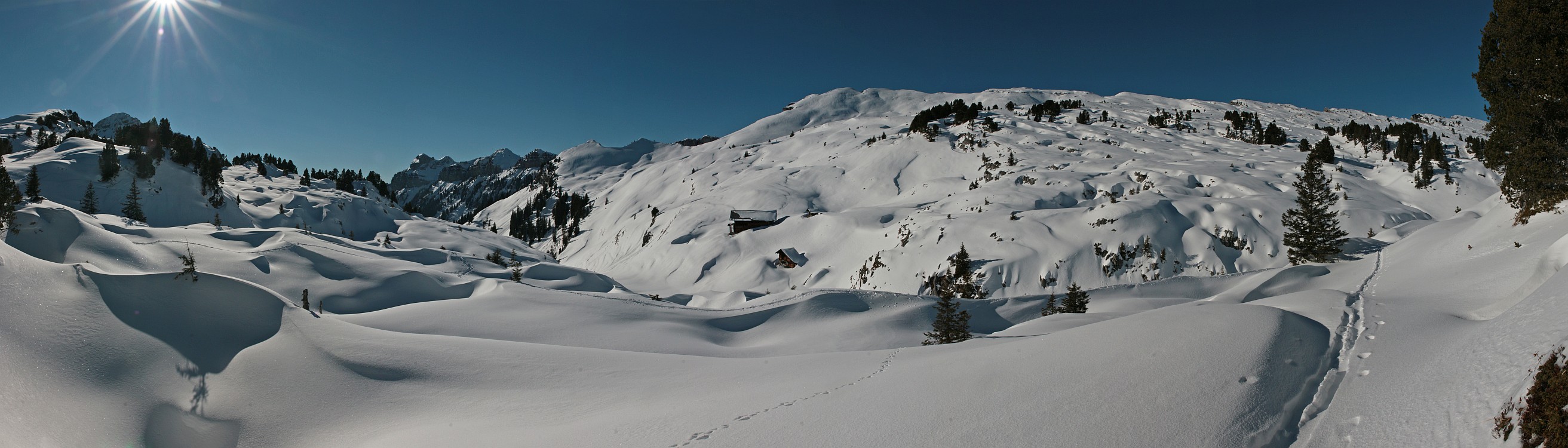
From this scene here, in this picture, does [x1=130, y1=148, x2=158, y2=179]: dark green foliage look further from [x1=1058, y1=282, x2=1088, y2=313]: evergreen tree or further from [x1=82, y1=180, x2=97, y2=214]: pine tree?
[x1=1058, y1=282, x2=1088, y2=313]: evergreen tree

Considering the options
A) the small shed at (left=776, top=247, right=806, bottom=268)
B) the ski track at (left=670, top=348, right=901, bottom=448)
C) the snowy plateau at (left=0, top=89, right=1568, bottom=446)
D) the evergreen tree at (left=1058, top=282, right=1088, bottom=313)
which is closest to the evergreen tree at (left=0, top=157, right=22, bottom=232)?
the snowy plateau at (left=0, top=89, right=1568, bottom=446)

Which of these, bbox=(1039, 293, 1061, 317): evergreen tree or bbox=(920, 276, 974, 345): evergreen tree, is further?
bbox=(1039, 293, 1061, 317): evergreen tree

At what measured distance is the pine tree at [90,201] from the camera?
5441 cm

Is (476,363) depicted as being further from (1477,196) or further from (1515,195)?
(1477,196)

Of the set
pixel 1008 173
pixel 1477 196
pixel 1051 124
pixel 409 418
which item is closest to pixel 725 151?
pixel 1051 124

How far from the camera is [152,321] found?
35.7 ft

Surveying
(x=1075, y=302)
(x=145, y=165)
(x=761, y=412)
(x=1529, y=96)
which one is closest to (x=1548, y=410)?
(x=761, y=412)

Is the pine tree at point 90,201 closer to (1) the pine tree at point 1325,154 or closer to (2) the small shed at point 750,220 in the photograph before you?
(2) the small shed at point 750,220

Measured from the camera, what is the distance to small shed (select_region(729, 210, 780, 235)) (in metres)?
61.1

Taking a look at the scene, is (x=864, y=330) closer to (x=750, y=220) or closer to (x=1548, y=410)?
(x=1548, y=410)

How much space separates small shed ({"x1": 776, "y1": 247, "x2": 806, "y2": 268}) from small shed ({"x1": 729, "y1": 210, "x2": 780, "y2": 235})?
9661 mm

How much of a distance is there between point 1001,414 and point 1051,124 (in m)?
86.8

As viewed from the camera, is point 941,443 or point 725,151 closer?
point 941,443

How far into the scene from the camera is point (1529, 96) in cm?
1655
